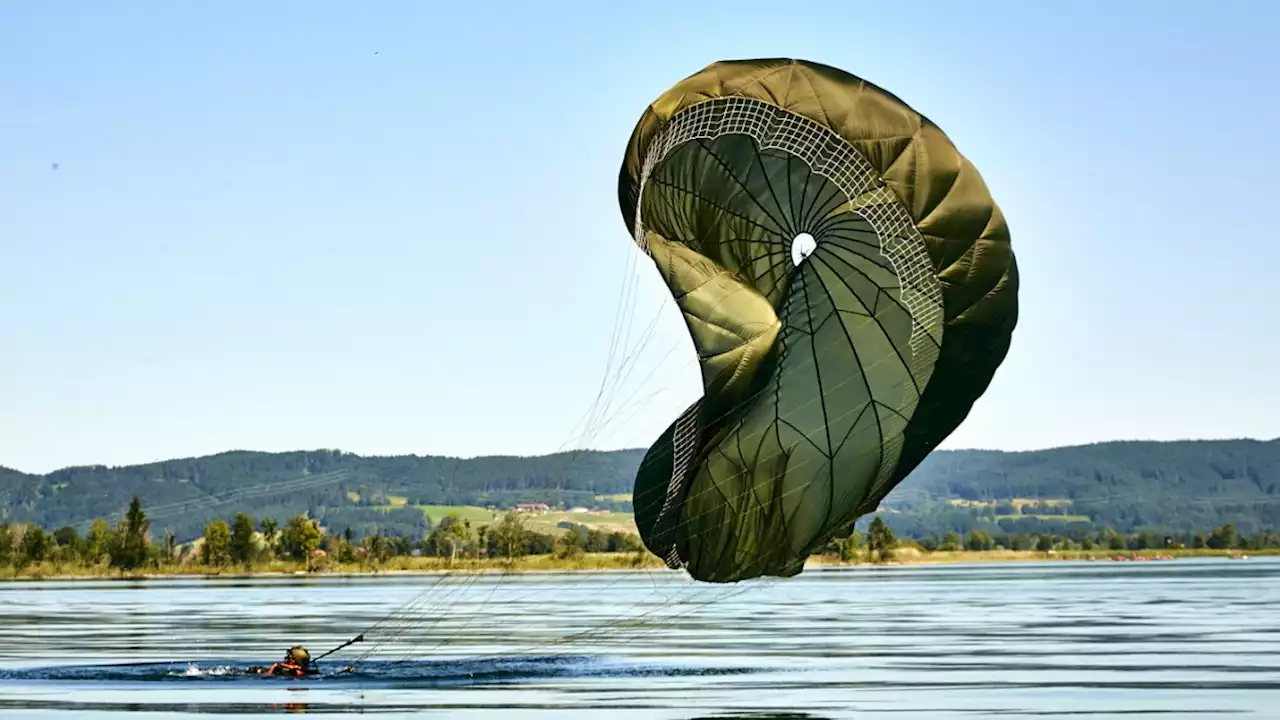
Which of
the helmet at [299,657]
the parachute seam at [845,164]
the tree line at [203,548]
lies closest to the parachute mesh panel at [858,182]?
the parachute seam at [845,164]

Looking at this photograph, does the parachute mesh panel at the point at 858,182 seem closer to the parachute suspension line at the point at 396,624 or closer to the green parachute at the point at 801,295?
the green parachute at the point at 801,295

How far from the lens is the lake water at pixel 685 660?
25344mm

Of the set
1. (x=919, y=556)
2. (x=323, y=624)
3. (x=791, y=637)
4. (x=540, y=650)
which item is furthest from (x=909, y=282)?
(x=919, y=556)

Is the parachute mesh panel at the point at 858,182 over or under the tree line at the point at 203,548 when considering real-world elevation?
under

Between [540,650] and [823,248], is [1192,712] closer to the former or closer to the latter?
[823,248]

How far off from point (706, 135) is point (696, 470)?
430cm

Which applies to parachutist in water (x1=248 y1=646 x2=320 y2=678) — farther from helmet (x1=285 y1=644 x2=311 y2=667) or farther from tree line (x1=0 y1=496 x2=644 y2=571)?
tree line (x1=0 y1=496 x2=644 y2=571)

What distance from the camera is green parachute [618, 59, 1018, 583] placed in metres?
22.7

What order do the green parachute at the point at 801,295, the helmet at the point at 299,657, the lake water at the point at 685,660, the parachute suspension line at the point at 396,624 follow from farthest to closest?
the parachute suspension line at the point at 396,624, the helmet at the point at 299,657, the lake water at the point at 685,660, the green parachute at the point at 801,295

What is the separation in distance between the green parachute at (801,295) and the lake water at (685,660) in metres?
2.75

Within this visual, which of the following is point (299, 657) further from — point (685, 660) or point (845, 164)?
point (845, 164)

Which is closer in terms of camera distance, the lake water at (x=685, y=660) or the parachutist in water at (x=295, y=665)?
the lake water at (x=685, y=660)

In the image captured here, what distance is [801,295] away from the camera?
24438 mm

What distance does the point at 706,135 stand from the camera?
78.2 ft
